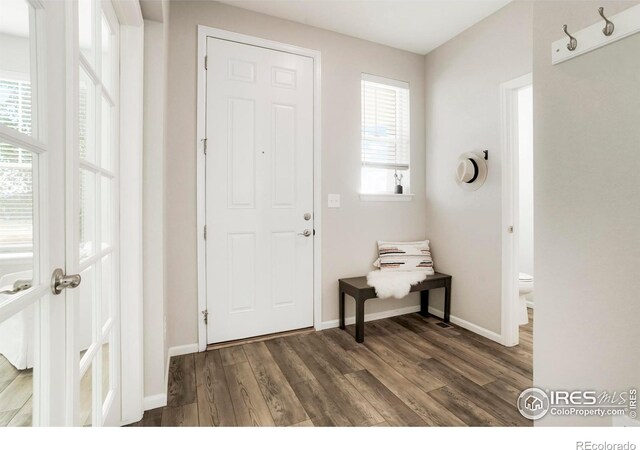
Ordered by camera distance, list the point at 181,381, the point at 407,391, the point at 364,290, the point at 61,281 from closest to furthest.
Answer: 1. the point at 61,281
2. the point at 407,391
3. the point at 181,381
4. the point at 364,290

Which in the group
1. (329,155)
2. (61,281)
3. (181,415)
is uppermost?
(329,155)

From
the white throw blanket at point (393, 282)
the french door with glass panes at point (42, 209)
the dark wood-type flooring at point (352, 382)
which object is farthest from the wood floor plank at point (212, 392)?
the white throw blanket at point (393, 282)

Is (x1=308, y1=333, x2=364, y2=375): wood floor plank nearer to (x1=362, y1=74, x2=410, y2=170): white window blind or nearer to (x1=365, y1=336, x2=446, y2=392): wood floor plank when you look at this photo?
(x1=365, y1=336, x2=446, y2=392): wood floor plank

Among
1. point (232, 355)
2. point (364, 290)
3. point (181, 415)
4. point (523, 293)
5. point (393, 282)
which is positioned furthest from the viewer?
point (523, 293)

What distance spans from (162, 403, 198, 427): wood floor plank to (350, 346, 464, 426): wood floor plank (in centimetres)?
112

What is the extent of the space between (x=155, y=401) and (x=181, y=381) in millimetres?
279

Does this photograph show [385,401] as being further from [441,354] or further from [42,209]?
[42,209]

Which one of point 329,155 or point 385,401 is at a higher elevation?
point 329,155

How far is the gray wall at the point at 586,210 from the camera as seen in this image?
39.6 inches

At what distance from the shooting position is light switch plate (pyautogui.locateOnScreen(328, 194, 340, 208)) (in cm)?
284

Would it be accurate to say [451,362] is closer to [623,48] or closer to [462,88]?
Result: [623,48]

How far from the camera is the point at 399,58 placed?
10.4 feet

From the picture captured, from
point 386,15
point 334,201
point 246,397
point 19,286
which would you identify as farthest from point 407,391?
point 386,15

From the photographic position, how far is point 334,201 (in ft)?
9.37
